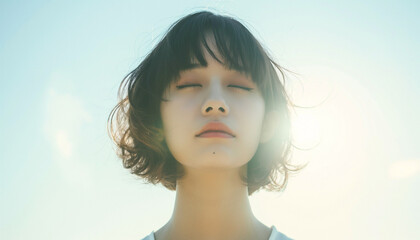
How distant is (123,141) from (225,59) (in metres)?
1.15

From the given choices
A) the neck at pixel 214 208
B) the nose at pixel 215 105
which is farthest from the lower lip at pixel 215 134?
the neck at pixel 214 208

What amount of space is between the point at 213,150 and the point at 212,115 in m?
0.18

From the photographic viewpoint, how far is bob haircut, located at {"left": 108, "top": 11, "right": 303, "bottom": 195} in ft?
7.66

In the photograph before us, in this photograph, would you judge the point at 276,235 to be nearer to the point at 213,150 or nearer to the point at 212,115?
the point at 213,150

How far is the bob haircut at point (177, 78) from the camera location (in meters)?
2.33

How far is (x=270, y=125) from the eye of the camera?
254 centimetres

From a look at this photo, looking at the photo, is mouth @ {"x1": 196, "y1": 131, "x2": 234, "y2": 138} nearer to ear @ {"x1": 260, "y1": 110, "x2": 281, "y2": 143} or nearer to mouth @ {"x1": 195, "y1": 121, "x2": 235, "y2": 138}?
mouth @ {"x1": 195, "y1": 121, "x2": 235, "y2": 138}

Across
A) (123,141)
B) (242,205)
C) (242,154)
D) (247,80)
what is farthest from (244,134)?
(123,141)

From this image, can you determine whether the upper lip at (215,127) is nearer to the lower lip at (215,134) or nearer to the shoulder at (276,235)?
the lower lip at (215,134)

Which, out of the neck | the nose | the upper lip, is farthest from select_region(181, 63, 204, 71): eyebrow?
the neck

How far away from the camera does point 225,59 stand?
224 centimetres

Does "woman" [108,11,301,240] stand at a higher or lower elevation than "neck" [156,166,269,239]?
higher

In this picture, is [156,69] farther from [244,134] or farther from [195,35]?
[244,134]

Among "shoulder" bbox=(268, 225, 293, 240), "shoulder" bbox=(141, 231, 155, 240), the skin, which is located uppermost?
the skin
